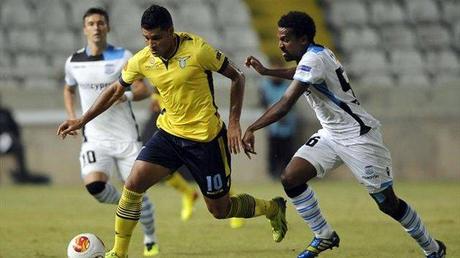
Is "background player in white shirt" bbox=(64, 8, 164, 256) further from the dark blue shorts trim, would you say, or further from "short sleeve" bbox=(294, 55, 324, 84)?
"short sleeve" bbox=(294, 55, 324, 84)

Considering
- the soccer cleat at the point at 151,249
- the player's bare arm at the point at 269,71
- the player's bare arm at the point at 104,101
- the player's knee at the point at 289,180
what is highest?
the player's bare arm at the point at 269,71

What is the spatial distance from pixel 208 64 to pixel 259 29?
1501 cm

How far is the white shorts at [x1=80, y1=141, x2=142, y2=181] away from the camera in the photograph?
36.2 ft

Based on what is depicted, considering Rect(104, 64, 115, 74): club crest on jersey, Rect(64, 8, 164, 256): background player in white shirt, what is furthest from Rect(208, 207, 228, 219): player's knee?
Rect(104, 64, 115, 74): club crest on jersey

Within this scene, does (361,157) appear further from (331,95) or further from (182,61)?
(182,61)

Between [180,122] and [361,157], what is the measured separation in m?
1.46

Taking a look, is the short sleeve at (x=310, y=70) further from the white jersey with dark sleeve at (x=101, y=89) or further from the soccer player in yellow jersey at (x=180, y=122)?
the white jersey with dark sleeve at (x=101, y=89)

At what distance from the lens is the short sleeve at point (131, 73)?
30.0 ft

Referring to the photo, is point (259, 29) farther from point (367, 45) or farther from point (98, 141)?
point (98, 141)

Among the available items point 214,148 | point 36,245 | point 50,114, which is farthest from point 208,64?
point 50,114

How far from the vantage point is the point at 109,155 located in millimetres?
A: 11180

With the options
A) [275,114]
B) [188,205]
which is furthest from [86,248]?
[188,205]

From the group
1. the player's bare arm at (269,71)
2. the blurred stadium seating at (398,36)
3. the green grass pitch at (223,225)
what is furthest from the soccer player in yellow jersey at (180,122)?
the blurred stadium seating at (398,36)

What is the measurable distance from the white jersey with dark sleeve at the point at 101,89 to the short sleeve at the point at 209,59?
2293mm
